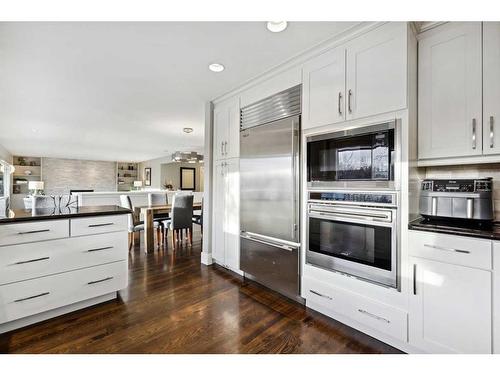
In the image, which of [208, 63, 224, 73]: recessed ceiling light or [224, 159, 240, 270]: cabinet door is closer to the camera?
[208, 63, 224, 73]: recessed ceiling light

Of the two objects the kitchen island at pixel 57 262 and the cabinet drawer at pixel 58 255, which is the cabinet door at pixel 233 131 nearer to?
the kitchen island at pixel 57 262

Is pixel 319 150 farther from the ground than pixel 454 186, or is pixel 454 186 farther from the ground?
pixel 319 150

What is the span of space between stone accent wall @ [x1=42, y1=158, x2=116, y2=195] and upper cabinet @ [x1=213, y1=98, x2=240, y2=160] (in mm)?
10033

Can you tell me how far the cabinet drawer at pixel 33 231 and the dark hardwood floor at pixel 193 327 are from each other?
26.4 inches

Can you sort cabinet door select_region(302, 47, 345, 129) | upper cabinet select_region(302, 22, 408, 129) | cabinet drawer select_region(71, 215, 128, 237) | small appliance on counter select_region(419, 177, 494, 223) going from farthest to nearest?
1. cabinet drawer select_region(71, 215, 128, 237)
2. cabinet door select_region(302, 47, 345, 129)
3. upper cabinet select_region(302, 22, 408, 129)
4. small appliance on counter select_region(419, 177, 494, 223)

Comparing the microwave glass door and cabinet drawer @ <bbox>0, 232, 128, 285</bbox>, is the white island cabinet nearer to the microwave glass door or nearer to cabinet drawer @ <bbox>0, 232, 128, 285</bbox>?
the microwave glass door

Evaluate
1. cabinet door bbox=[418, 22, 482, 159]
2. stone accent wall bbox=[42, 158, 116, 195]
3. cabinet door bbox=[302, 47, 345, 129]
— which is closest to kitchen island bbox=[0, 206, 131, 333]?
cabinet door bbox=[302, 47, 345, 129]

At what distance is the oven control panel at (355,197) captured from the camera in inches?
64.1

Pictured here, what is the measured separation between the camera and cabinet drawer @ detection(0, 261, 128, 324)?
174 cm

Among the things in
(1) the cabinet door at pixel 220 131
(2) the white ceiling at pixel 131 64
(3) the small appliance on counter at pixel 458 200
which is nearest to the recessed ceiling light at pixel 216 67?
(2) the white ceiling at pixel 131 64
